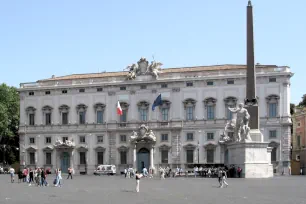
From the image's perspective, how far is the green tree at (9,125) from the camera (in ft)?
246

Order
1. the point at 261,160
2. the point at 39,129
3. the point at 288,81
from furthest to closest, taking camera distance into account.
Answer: the point at 39,129 → the point at 288,81 → the point at 261,160

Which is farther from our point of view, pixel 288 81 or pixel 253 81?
pixel 288 81

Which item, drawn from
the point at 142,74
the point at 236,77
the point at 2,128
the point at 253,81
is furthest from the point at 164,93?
the point at 253,81

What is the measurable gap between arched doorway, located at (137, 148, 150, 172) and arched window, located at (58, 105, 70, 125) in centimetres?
1017

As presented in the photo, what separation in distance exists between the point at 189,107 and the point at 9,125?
26.0 m

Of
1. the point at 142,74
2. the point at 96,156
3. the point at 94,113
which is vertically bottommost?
the point at 96,156

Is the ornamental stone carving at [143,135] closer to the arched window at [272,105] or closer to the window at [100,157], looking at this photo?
the window at [100,157]

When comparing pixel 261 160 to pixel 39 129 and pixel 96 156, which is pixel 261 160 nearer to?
pixel 96 156

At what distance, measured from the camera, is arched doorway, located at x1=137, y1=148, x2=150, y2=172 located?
2554 inches

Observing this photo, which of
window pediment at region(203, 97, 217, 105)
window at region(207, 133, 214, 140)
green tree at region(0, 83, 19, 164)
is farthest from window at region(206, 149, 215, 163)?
green tree at region(0, 83, 19, 164)

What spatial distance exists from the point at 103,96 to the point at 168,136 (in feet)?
30.3

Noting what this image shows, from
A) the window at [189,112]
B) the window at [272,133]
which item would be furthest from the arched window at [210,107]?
the window at [272,133]

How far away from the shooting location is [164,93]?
65188 mm

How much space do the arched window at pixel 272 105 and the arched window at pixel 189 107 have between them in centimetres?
824
